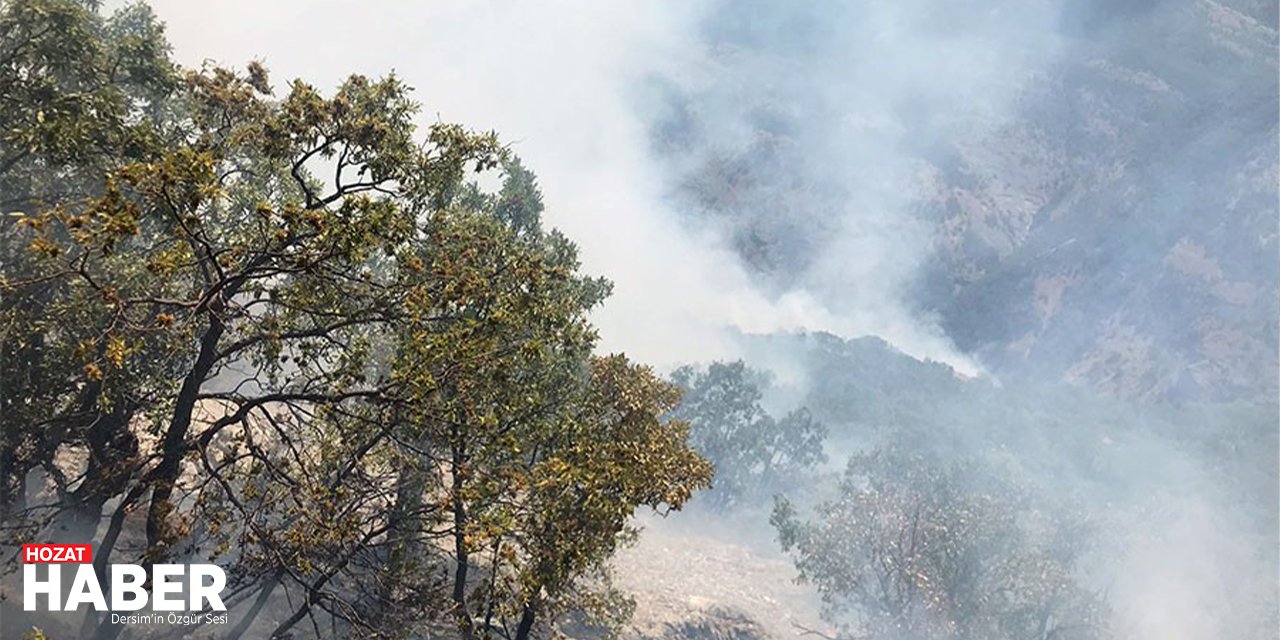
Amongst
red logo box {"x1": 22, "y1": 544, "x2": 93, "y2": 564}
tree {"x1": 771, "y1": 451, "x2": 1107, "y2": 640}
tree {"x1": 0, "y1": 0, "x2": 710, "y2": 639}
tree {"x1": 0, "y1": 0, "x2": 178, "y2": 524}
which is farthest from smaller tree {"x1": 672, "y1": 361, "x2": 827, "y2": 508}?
tree {"x1": 0, "y1": 0, "x2": 178, "y2": 524}

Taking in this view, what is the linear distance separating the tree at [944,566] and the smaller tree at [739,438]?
96.5 feet

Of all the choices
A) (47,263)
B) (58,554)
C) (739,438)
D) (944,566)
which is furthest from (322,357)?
(739,438)

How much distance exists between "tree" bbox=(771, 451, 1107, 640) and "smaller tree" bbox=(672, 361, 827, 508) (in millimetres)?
Answer: 29417

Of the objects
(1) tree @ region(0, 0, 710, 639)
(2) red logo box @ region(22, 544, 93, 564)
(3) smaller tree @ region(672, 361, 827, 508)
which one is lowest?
(2) red logo box @ region(22, 544, 93, 564)

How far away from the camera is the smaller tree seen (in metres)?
81.8

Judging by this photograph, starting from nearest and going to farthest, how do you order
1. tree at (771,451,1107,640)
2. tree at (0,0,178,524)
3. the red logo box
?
tree at (0,0,178,524) → the red logo box → tree at (771,451,1107,640)

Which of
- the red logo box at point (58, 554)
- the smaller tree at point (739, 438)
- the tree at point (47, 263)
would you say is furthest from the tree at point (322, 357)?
the smaller tree at point (739, 438)

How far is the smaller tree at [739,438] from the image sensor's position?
8181 centimetres

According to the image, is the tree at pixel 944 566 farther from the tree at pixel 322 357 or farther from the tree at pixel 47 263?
the tree at pixel 47 263

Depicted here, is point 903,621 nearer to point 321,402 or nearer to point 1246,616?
point 1246,616

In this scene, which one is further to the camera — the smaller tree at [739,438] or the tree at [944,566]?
the smaller tree at [739,438]

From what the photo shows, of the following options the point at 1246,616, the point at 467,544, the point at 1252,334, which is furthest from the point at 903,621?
the point at 1252,334

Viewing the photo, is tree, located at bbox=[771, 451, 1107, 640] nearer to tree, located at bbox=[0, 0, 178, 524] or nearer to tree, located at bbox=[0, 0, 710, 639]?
tree, located at bbox=[0, 0, 710, 639]

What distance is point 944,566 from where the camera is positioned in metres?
45.2
